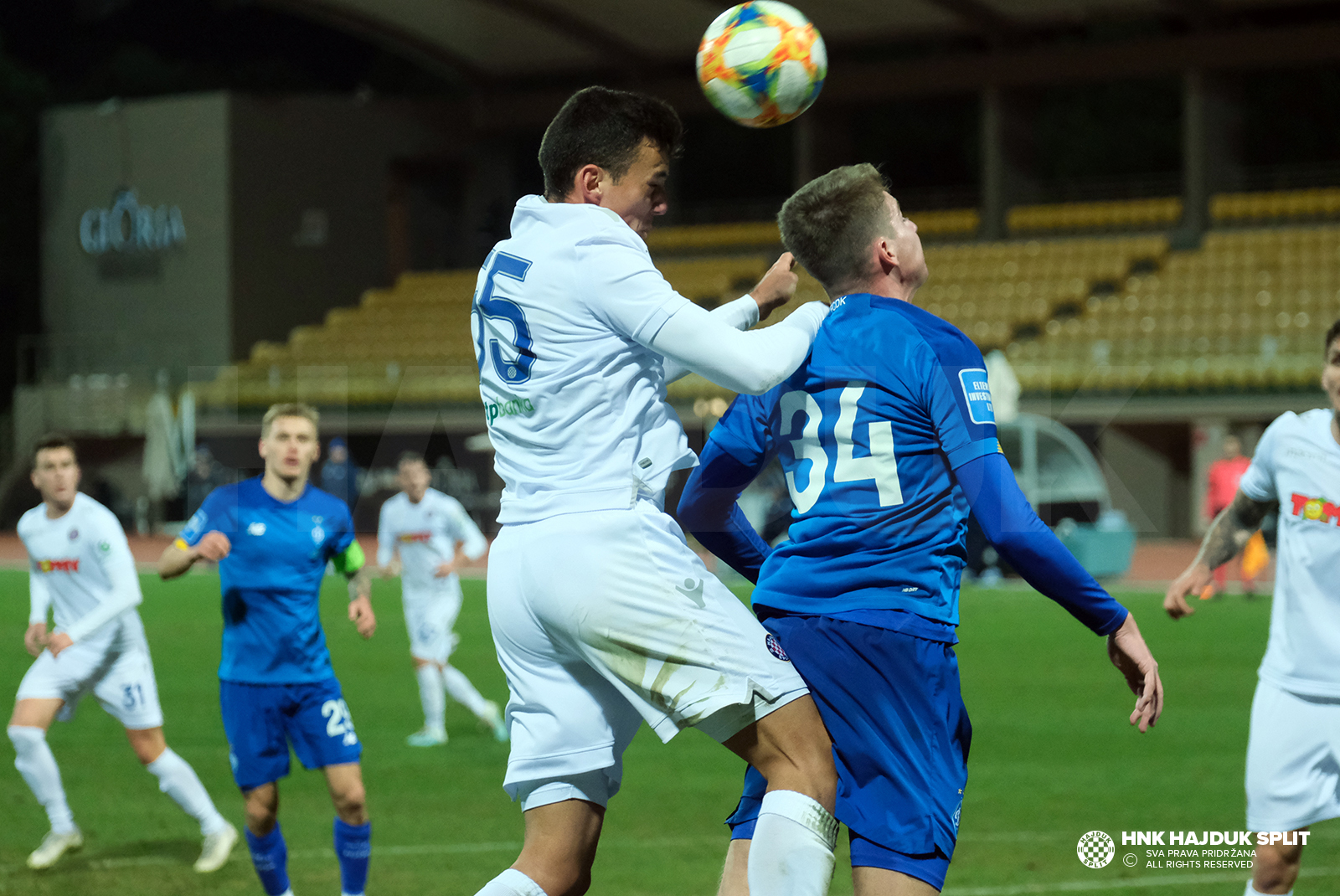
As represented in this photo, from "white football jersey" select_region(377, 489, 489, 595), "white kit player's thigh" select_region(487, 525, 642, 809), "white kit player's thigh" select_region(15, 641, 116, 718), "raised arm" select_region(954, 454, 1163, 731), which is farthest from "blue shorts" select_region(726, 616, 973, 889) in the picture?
"white football jersey" select_region(377, 489, 489, 595)

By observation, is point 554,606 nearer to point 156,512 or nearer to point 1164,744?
point 1164,744

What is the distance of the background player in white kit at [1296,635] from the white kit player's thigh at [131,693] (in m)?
4.82

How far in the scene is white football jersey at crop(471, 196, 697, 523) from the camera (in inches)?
128

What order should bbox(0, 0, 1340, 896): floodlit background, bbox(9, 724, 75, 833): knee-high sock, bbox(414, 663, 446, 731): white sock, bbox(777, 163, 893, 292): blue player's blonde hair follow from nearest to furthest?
1. bbox(777, 163, 893, 292): blue player's blonde hair
2. bbox(9, 724, 75, 833): knee-high sock
3. bbox(414, 663, 446, 731): white sock
4. bbox(0, 0, 1340, 896): floodlit background

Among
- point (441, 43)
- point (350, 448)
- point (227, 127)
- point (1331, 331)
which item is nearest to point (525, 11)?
point (441, 43)

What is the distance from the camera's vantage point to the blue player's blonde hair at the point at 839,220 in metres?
3.44

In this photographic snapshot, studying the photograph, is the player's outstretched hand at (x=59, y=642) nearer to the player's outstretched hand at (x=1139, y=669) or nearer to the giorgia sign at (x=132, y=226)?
the player's outstretched hand at (x=1139, y=669)

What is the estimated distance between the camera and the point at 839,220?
346 centimetres

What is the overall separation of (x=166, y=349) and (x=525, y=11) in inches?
424

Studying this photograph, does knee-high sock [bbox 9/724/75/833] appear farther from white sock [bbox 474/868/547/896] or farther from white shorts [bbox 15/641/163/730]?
white sock [bbox 474/868/547/896]

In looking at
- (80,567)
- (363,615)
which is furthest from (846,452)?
(80,567)

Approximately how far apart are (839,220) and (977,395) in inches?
20.3

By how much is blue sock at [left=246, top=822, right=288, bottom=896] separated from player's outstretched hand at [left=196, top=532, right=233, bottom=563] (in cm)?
105

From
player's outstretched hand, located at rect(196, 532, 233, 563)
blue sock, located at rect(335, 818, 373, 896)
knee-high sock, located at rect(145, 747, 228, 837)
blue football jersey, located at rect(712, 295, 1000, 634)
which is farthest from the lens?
knee-high sock, located at rect(145, 747, 228, 837)
